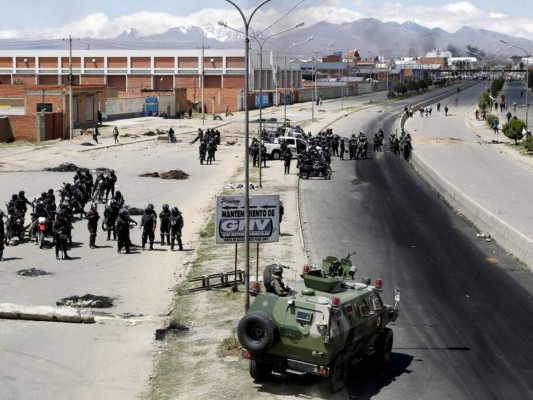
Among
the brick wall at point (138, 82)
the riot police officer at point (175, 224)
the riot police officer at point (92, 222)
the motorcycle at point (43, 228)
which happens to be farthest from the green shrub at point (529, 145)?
the brick wall at point (138, 82)

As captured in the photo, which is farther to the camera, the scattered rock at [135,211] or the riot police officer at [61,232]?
the scattered rock at [135,211]

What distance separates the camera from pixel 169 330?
1869cm

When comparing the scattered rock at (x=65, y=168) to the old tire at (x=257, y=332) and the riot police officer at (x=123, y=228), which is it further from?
the old tire at (x=257, y=332)

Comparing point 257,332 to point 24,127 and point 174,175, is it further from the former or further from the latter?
point 24,127

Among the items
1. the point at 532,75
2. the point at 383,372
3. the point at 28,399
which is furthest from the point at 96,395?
the point at 532,75

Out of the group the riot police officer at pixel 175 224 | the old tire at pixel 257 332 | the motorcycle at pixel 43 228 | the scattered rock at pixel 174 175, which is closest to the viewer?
the old tire at pixel 257 332

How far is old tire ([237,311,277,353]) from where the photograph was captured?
1443 centimetres

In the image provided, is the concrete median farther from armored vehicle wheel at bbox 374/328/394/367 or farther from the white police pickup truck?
the white police pickup truck

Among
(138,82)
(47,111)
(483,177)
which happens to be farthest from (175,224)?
(138,82)

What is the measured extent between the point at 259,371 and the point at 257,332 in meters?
0.86

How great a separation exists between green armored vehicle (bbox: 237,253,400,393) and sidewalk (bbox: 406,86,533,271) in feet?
41.9

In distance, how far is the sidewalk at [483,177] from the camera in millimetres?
30956

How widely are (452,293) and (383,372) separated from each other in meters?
7.04

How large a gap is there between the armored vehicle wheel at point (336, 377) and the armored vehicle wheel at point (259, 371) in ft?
3.68
